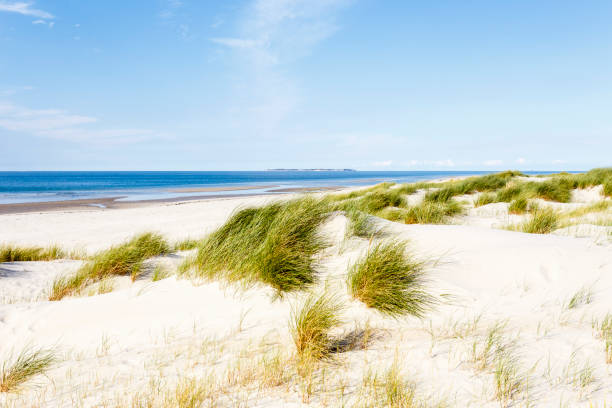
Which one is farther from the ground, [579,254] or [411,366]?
[579,254]

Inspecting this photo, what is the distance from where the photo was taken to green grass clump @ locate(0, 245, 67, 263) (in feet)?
19.4

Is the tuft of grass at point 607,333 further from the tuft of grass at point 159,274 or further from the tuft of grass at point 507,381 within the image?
the tuft of grass at point 159,274

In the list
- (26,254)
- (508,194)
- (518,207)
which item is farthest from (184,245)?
(508,194)

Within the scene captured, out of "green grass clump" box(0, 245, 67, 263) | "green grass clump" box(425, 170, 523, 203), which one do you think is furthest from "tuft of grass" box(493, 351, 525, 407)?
"green grass clump" box(425, 170, 523, 203)

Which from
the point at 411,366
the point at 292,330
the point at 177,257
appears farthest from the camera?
the point at 177,257

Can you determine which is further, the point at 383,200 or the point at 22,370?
the point at 383,200

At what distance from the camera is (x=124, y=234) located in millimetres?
9328

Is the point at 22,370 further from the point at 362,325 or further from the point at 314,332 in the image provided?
the point at 362,325

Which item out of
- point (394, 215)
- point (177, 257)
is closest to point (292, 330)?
point (177, 257)

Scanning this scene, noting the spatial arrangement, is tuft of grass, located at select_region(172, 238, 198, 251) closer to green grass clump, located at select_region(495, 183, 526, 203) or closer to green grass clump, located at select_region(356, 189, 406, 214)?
green grass clump, located at select_region(356, 189, 406, 214)

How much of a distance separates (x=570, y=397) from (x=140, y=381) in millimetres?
2363

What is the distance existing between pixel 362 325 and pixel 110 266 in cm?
400

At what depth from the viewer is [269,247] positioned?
3277mm

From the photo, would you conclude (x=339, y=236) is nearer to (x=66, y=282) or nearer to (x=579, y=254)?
(x=579, y=254)
